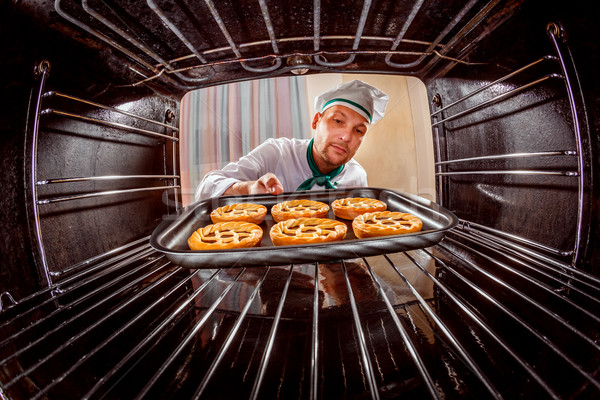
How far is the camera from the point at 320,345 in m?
0.59

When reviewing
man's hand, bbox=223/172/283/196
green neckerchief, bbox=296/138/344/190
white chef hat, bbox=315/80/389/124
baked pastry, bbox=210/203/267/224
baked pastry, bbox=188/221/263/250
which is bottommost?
baked pastry, bbox=188/221/263/250

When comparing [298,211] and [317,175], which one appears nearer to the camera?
[298,211]

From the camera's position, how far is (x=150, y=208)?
1148 mm

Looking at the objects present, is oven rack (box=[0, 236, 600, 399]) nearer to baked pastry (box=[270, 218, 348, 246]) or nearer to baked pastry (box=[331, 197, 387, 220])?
baked pastry (box=[270, 218, 348, 246])

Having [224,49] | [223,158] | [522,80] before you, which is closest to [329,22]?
[224,49]

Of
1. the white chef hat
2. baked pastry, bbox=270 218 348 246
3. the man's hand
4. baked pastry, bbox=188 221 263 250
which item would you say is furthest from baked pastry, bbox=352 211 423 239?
the white chef hat

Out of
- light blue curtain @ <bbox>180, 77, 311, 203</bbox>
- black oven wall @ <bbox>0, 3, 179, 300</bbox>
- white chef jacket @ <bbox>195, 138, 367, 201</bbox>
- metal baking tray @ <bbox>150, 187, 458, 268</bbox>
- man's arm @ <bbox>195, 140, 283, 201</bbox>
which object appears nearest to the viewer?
black oven wall @ <bbox>0, 3, 179, 300</bbox>

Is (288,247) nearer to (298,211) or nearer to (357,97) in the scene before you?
(298,211)

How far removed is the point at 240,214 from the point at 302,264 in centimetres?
64

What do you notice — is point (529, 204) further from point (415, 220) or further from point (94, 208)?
point (94, 208)

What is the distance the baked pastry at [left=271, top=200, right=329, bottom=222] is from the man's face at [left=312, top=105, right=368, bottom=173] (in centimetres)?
98

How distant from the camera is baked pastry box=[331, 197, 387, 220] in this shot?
1.41 metres

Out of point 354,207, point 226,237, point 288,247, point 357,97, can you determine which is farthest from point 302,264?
point 357,97

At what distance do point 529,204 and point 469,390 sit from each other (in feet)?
2.17
